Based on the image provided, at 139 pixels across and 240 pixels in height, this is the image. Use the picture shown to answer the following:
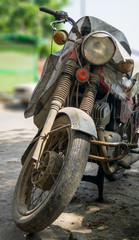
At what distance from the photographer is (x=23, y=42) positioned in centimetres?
1866

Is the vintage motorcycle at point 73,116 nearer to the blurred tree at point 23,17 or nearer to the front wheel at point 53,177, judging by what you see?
the front wheel at point 53,177

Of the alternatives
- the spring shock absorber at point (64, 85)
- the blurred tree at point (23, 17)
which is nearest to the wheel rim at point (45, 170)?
the spring shock absorber at point (64, 85)

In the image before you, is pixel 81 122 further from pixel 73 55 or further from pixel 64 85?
pixel 73 55

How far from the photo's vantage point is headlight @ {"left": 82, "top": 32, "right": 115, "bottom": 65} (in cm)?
270

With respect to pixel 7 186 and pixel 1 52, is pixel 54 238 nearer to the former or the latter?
pixel 7 186

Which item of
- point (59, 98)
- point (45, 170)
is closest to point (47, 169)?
point (45, 170)

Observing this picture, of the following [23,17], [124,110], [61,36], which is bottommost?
[124,110]

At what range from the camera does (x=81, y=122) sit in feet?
7.90

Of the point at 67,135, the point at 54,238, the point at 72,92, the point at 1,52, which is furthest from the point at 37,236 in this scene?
the point at 1,52

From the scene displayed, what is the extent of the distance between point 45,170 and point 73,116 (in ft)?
1.54

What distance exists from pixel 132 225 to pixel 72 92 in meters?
1.28

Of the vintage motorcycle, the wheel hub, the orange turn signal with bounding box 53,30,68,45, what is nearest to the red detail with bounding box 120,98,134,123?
the vintage motorcycle

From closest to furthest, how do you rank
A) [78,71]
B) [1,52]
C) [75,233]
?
[75,233] < [78,71] < [1,52]

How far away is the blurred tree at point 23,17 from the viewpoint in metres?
26.1
